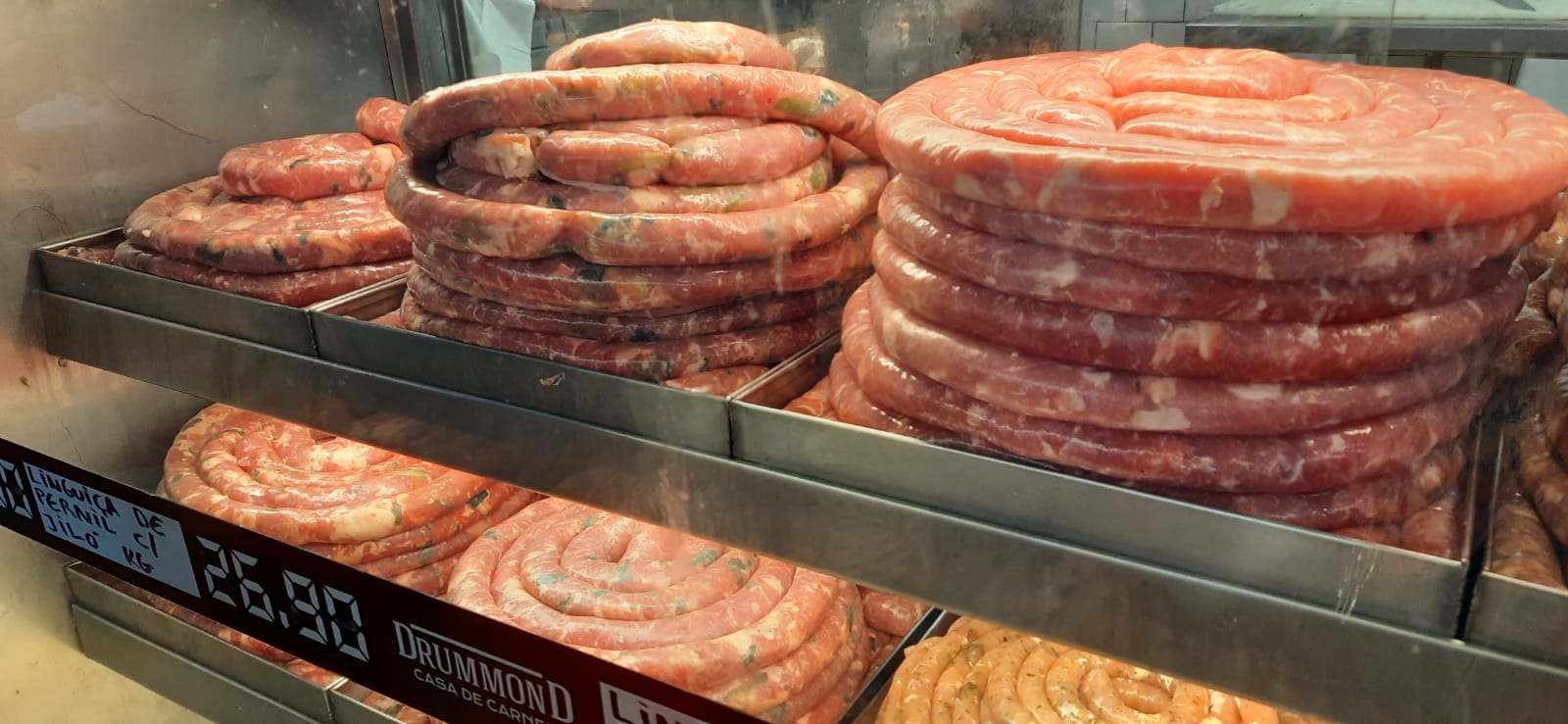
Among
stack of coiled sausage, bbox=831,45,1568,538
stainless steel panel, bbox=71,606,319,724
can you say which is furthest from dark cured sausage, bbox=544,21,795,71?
stainless steel panel, bbox=71,606,319,724

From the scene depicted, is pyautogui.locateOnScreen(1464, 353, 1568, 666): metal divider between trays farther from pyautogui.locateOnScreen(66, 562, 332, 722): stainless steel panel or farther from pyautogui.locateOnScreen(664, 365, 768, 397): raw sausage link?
pyautogui.locateOnScreen(66, 562, 332, 722): stainless steel panel

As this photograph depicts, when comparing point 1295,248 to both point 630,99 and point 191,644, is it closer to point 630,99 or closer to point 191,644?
point 630,99

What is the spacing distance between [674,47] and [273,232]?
924mm

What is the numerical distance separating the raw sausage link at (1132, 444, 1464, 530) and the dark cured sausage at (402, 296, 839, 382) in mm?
597

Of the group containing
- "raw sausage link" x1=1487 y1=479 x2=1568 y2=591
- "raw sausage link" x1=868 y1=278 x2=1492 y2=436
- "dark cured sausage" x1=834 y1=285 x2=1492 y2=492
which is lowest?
"raw sausage link" x1=1487 y1=479 x2=1568 y2=591

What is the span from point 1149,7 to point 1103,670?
90 centimetres

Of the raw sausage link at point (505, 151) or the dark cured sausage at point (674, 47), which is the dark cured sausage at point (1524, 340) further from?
the raw sausage link at point (505, 151)

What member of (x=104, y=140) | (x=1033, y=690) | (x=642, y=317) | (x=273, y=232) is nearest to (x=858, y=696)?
(x=1033, y=690)

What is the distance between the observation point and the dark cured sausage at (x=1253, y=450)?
1.00m

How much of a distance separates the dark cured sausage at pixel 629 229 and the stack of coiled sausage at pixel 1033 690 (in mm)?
651

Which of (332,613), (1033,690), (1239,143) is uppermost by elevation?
(1239,143)

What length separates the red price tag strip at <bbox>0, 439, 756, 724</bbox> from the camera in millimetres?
1326

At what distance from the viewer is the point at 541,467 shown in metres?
1.46

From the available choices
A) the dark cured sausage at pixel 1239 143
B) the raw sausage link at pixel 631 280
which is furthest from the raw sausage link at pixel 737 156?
the dark cured sausage at pixel 1239 143
